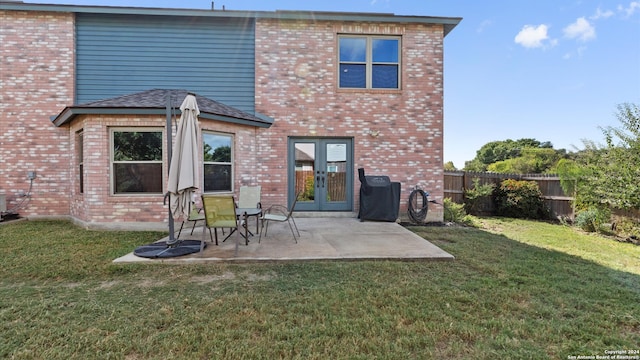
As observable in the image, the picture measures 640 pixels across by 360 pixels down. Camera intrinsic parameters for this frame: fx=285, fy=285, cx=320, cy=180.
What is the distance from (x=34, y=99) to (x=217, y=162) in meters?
5.53

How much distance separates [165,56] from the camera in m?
8.20

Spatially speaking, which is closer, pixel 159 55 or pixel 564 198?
pixel 159 55

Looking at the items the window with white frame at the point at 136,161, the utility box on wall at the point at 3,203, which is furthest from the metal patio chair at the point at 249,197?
the utility box on wall at the point at 3,203

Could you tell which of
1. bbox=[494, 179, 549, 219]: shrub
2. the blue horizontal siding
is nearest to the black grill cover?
the blue horizontal siding

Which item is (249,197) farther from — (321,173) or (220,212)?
(321,173)

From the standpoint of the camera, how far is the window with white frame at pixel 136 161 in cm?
688

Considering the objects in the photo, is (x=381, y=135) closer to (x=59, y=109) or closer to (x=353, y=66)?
(x=353, y=66)

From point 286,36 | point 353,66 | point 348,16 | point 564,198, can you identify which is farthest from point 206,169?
point 564,198

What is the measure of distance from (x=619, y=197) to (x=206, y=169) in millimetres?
11214

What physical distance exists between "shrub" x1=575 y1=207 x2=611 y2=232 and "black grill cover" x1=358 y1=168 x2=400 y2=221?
19.8 feet

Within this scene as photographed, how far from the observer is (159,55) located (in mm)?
8195

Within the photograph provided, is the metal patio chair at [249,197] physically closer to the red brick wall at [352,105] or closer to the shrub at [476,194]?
the red brick wall at [352,105]

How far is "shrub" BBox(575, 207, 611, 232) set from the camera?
27.8 feet

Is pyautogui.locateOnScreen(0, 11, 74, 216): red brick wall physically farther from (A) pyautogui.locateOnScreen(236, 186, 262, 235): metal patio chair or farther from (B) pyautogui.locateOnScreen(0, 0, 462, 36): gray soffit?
(A) pyautogui.locateOnScreen(236, 186, 262, 235): metal patio chair
